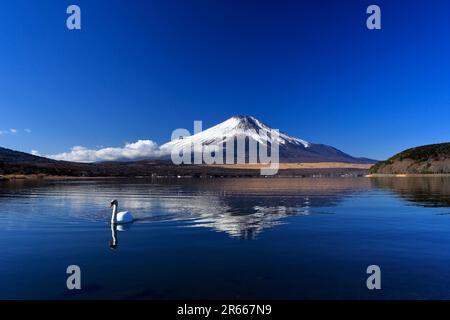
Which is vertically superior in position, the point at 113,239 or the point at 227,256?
the point at 113,239

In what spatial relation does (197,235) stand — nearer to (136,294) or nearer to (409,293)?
(136,294)

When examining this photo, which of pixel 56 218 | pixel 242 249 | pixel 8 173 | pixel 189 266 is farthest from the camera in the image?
pixel 8 173

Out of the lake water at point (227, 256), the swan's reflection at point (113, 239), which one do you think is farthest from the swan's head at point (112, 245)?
the lake water at point (227, 256)

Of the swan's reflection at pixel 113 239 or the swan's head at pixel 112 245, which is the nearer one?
the swan's head at pixel 112 245

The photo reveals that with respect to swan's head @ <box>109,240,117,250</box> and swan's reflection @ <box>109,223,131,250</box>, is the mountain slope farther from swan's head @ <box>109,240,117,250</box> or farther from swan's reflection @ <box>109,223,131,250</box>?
swan's head @ <box>109,240,117,250</box>

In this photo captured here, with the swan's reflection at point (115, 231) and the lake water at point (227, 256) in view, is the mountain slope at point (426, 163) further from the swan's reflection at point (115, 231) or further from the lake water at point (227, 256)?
the swan's reflection at point (115, 231)

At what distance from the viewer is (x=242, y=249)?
758 inches

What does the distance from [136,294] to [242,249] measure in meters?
7.66

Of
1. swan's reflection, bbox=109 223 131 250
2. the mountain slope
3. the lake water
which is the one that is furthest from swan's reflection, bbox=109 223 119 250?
the mountain slope

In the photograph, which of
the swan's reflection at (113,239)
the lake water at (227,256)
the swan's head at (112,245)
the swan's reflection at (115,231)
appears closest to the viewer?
the lake water at (227,256)

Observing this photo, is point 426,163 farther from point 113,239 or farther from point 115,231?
point 113,239

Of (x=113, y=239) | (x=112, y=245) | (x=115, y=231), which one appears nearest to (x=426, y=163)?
(x=115, y=231)

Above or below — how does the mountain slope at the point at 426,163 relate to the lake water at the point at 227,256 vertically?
above

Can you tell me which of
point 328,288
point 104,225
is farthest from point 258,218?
point 328,288
